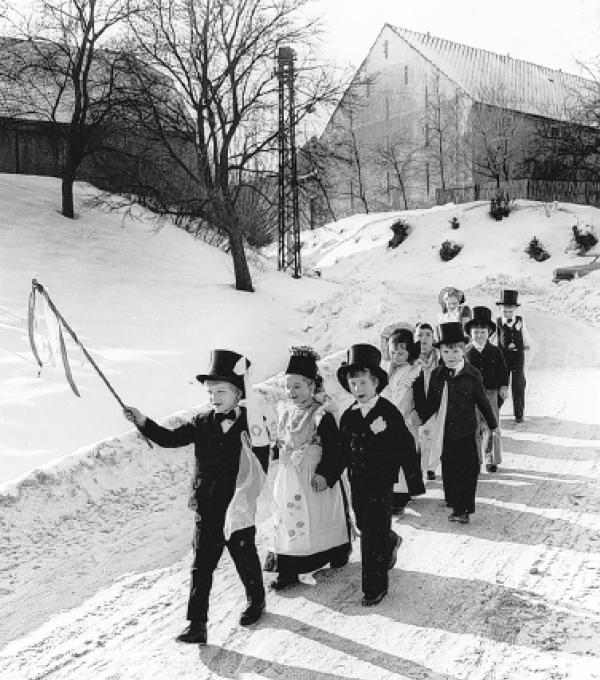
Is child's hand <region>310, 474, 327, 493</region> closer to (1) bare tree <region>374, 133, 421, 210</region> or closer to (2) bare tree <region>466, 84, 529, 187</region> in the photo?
(2) bare tree <region>466, 84, 529, 187</region>

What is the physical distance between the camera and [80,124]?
22.8m

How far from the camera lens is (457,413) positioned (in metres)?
6.34

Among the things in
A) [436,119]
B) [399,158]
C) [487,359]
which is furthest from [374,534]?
[399,158]

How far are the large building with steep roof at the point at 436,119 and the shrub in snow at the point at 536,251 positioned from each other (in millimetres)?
11592

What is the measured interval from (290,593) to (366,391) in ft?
4.58

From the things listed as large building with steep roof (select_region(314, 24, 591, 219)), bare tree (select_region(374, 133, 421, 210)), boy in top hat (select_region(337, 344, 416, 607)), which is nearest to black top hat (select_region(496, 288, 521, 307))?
boy in top hat (select_region(337, 344, 416, 607))

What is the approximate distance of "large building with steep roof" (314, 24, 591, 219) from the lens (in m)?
45.5

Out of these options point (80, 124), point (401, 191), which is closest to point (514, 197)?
point (401, 191)

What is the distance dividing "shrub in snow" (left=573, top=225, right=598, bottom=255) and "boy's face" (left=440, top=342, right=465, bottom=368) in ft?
95.1

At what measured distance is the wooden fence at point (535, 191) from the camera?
41.9m

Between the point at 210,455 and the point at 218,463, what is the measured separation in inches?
2.7

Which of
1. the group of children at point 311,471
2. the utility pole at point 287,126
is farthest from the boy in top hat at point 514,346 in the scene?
the utility pole at point 287,126

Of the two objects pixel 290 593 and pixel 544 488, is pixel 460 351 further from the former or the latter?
pixel 290 593

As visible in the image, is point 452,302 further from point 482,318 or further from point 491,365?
point 491,365
